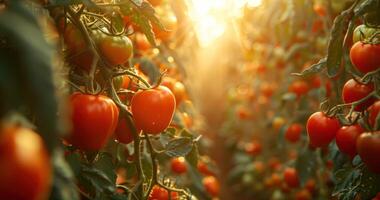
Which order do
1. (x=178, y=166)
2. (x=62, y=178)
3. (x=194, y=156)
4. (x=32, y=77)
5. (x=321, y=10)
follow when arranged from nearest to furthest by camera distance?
1. (x=32, y=77)
2. (x=62, y=178)
3. (x=194, y=156)
4. (x=178, y=166)
5. (x=321, y=10)

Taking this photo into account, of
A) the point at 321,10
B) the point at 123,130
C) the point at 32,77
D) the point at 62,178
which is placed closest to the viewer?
the point at 32,77

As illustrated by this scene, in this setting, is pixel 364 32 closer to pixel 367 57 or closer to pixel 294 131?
pixel 367 57

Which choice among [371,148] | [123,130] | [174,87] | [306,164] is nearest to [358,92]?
[371,148]

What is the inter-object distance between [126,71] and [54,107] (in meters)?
0.59

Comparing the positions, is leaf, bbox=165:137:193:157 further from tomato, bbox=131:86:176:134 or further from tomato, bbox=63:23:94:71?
tomato, bbox=63:23:94:71

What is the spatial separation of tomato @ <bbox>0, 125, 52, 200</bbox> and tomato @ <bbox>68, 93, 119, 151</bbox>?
296 mm

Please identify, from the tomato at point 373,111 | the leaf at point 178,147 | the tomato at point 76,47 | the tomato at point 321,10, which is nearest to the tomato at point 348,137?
the tomato at point 373,111

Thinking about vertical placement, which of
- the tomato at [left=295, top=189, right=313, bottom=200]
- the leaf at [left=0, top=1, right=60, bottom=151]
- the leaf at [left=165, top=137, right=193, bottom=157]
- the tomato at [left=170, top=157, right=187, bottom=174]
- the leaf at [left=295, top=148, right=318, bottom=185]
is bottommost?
the tomato at [left=295, top=189, right=313, bottom=200]

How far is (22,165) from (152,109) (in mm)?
478

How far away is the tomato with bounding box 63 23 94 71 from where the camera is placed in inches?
40.0

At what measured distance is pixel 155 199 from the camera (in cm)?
116

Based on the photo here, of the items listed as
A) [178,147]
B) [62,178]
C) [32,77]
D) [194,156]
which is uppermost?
[32,77]

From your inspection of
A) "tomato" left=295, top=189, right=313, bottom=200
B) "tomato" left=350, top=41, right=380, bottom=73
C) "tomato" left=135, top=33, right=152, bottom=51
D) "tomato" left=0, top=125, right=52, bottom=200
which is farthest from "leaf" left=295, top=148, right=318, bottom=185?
"tomato" left=0, top=125, right=52, bottom=200

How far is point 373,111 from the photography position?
106 centimetres
